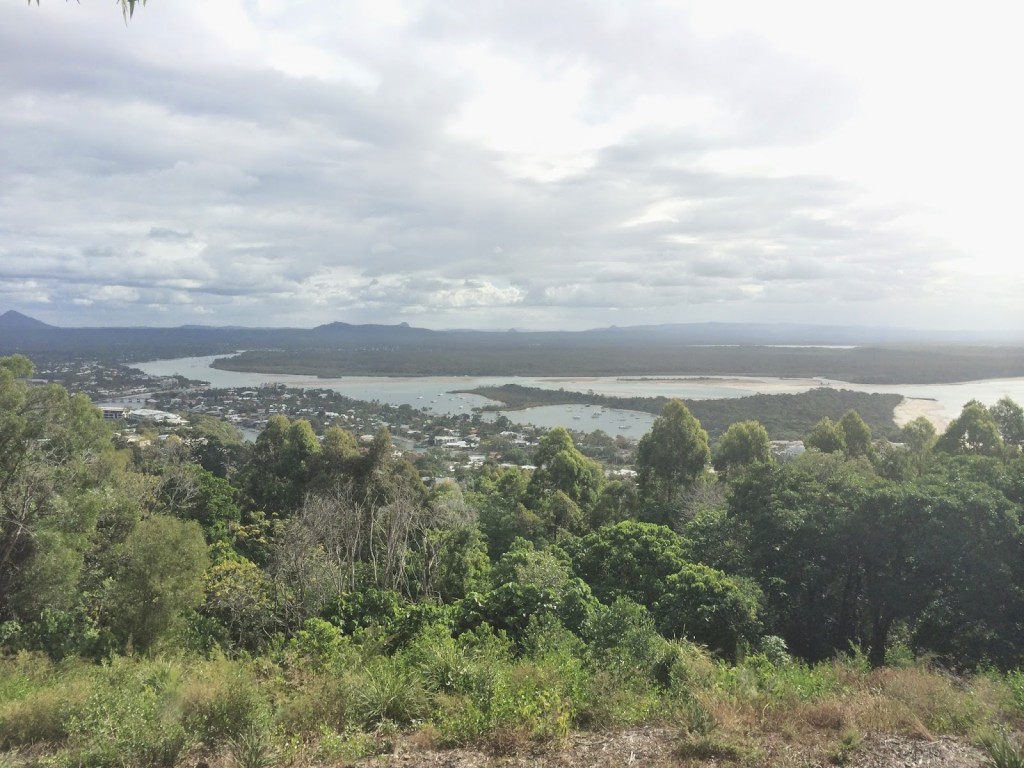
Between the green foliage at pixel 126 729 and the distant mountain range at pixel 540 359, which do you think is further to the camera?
the distant mountain range at pixel 540 359

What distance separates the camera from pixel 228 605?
984 centimetres

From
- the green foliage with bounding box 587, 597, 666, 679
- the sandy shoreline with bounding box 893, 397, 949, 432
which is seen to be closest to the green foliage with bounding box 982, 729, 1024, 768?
the green foliage with bounding box 587, 597, 666, 679

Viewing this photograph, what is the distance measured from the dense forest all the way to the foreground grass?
2 centimetres

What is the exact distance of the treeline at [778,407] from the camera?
37.0 meters

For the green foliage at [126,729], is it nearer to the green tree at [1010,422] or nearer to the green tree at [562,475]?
the green tree at [562,475]

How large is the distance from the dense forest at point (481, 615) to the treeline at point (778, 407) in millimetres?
19881

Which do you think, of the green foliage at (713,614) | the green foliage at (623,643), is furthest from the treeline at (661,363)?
the green foliage at (623,643)

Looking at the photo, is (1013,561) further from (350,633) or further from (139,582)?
(139,582)

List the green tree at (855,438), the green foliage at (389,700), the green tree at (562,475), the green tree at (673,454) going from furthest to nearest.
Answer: the green tree at (855,438) → the green tree at (562,475) → the green tree at (673,454) → the green foliage at (389,700)

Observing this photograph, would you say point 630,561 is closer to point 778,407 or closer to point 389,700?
point 389,700

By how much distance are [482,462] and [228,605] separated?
21861 mm

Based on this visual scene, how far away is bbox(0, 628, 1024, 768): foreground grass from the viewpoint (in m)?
4.61

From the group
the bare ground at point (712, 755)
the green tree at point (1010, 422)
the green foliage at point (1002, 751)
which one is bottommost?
the bare ground at point (712, 755)

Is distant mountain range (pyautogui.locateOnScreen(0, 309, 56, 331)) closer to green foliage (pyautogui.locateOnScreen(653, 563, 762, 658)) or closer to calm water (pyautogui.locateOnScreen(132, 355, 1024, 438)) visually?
calm water (pyautogui.locateOnScreen(132, 355, 1024, 438))
